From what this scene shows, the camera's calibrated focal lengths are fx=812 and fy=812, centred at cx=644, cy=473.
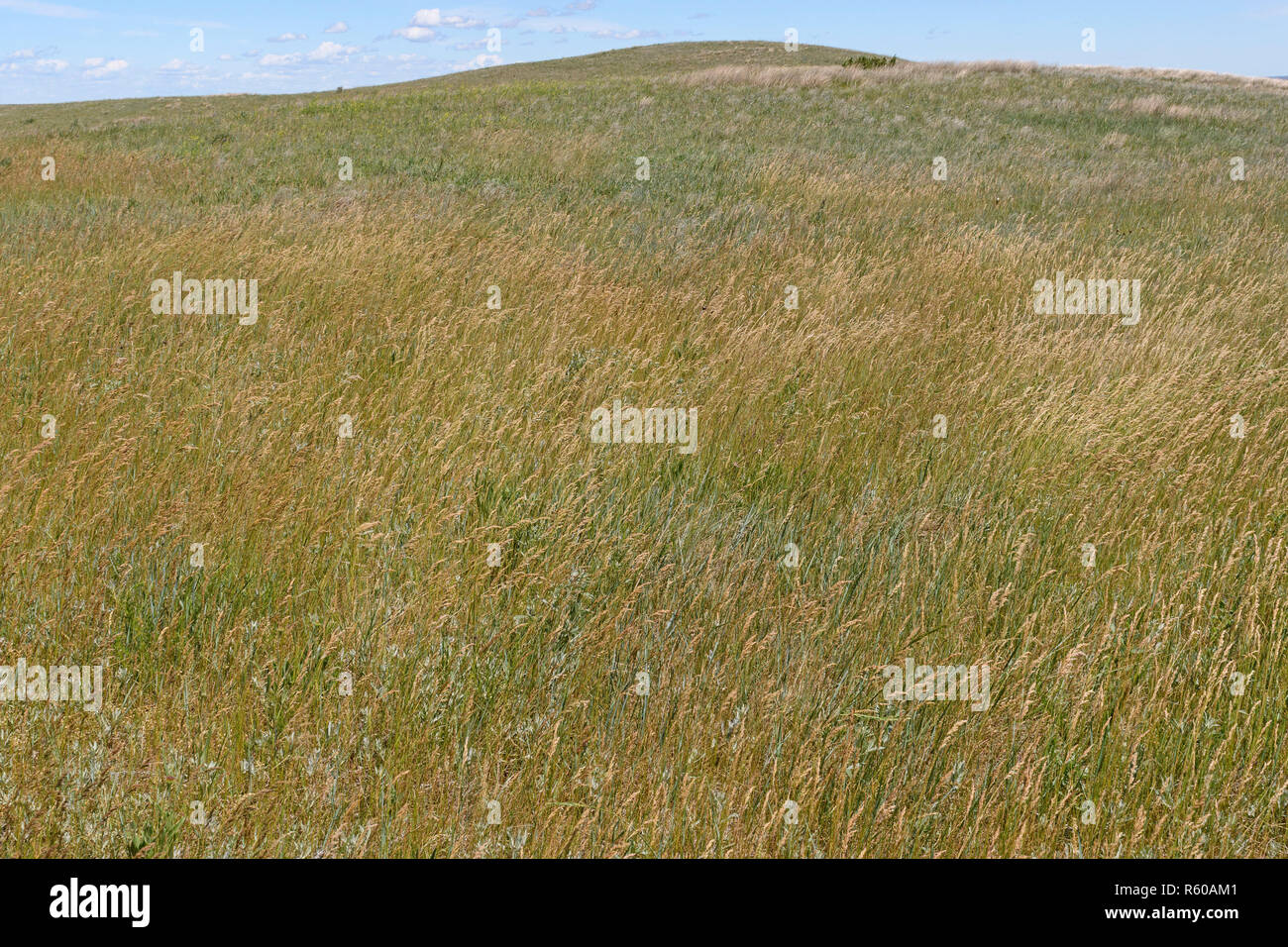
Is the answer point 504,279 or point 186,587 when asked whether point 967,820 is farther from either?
point 504,279

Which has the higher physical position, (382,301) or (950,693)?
(382,301)

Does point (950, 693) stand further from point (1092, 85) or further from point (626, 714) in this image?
point (1092, 85)

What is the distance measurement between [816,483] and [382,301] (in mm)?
4011

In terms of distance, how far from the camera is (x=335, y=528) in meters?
3.52

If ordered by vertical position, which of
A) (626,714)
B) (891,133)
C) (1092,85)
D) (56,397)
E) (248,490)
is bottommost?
(626,714)

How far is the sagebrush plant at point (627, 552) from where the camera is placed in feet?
7.77

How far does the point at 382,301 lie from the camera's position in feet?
21.4

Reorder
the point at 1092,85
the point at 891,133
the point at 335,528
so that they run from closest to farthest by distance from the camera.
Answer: the point at 335,528, the point at 891,133, the point at 1092,85

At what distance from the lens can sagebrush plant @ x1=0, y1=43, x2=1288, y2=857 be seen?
→ 7.77 ft

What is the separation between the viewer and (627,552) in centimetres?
346
